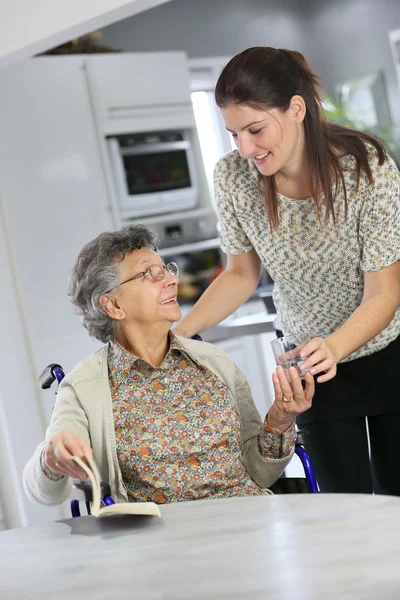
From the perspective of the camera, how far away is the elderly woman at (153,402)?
195cm

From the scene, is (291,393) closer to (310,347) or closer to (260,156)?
(310,347)

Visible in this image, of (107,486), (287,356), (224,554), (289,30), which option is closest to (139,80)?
(289,30)

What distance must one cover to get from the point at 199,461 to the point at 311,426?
39 cm

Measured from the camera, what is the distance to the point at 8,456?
145 inches

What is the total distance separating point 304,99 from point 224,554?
3.71 feet

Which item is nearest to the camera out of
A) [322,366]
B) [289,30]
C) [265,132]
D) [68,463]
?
[68,463]

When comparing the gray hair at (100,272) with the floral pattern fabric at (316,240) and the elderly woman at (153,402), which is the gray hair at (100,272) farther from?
the floral pattern fabric at (316,240)

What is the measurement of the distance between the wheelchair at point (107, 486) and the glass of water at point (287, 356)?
0.26 meters

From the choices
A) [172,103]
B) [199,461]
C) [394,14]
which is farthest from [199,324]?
[394,14]

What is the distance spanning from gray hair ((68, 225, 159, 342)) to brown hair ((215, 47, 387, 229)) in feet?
1.32

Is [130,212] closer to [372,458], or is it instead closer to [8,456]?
[8,456]

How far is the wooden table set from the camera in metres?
1.12

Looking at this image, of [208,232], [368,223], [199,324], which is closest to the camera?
[368,223]

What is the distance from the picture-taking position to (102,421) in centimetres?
196
